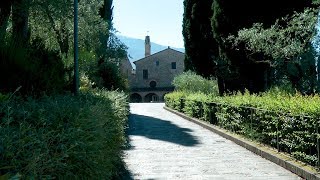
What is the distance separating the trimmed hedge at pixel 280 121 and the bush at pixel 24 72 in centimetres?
461

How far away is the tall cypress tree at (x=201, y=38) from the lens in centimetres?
2833

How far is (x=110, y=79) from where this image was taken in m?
31.0

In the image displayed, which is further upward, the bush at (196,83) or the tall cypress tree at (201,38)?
the tall cypress tree at (201,38)

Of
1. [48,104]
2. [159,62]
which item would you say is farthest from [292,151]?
[159,62]

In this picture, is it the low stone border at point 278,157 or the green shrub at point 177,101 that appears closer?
the low stone border at point 278,157

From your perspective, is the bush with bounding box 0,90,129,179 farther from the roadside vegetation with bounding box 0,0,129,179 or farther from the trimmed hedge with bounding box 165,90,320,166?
the trimmed hedge with bounding box 165,90,320,166

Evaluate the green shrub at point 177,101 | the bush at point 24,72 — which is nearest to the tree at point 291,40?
the bush at point 24,72

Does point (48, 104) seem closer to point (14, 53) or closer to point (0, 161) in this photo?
point (14, 53)

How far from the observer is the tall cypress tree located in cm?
2833

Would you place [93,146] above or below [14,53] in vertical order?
below

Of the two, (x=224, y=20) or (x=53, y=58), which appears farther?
(x=224, y=20)

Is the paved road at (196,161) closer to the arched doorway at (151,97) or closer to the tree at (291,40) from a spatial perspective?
the tree at (291,40)

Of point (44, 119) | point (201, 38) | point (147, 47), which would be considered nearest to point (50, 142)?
point (44, 119)

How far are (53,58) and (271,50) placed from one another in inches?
389
